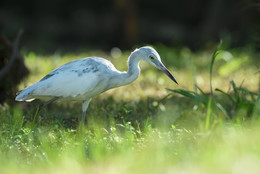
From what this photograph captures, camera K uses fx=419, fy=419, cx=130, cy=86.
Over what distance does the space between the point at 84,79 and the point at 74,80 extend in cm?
11

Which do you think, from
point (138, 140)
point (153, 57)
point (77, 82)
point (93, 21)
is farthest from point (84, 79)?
point (93, 21)

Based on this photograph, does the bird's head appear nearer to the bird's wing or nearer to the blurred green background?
the blurred green background

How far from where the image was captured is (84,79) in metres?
4.16

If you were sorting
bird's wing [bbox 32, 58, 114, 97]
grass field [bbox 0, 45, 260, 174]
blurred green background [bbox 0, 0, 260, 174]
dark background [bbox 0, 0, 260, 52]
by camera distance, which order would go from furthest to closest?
dark background [bbox 0, 0, 260, 52]
bird's wing [bbox 32, 58, 114, 97]
blurred green background [bbox 0, 0, 260, 174]
grass field [bbox 0, 45, 260, 174]

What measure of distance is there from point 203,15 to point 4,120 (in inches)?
352

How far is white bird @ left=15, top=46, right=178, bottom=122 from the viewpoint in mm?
4172

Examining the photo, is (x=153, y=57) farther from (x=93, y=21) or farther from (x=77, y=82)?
(x=93, y=21)

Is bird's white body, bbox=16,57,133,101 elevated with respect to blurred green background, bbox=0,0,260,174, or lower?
elevated

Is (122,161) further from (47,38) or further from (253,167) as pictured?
(47,38)

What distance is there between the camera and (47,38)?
520 inches

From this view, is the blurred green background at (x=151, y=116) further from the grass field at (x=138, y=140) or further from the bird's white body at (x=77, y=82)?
the bird's white body at (x=77, y=82)

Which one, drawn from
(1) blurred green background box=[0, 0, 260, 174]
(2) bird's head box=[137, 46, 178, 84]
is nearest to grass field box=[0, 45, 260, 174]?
(1) blurred green background box=[0, 0, 260, 174]

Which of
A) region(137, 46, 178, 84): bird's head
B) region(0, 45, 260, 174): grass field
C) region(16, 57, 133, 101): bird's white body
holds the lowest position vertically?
region(0, 45, 260, 174): grass field

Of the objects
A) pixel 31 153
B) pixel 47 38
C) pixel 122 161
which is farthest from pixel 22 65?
pixel 47 38
